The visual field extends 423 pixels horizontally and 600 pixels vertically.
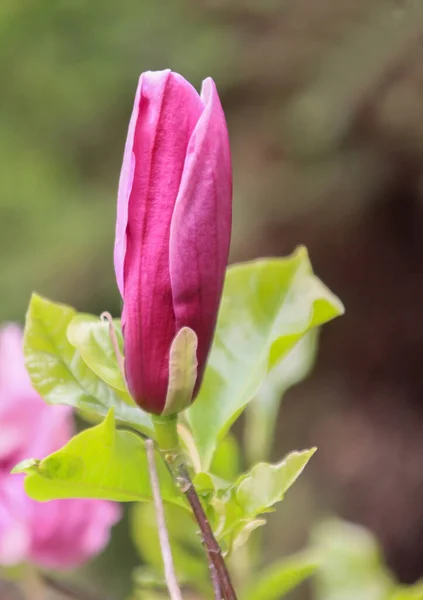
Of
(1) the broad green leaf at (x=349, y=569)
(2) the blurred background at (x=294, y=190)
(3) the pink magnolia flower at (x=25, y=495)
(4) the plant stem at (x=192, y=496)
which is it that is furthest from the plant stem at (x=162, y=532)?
(2) the blurred background at (x=294, y=190)

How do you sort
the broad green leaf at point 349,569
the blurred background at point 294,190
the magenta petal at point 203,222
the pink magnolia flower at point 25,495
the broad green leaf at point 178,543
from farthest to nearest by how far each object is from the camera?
the blurred background at point 294,190
the broad green leaf at point 349,569
the broad green leaf at point 178,543
the pink magnolia flower at point 25,495
the magenta petal at point 203,222

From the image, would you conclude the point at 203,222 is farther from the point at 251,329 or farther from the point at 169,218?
the point at 251,329

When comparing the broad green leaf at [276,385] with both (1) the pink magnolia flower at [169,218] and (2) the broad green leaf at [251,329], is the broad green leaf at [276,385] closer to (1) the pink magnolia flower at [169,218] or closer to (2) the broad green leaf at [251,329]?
(2) the broad green leaf at [251,329]

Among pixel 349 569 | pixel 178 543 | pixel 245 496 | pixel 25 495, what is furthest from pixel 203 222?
pixel 349 569

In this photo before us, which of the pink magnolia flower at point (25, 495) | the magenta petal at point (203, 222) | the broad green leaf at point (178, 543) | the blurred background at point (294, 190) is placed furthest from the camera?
the blurred background at point (294, 190)

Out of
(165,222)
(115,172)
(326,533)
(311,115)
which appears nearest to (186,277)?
(165,222)

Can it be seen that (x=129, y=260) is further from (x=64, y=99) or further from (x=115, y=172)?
(x=115, y=172)
